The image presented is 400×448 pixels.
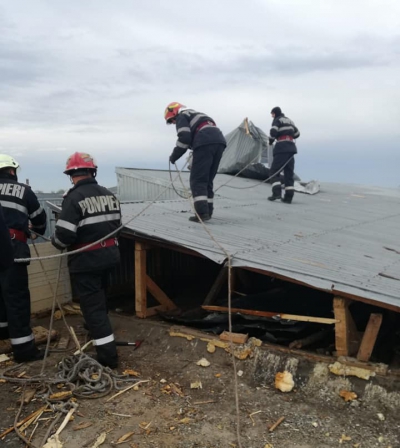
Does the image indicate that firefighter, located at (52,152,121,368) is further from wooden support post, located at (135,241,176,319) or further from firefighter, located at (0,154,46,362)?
wooden support post, located at (135,241,176,319)

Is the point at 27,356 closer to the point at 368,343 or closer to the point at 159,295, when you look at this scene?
the point at 159,295

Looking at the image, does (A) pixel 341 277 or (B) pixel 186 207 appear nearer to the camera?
(A) pixel 341 277

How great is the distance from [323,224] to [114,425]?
15.5ft

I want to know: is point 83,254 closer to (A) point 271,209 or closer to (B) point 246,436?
(B) point 246,436

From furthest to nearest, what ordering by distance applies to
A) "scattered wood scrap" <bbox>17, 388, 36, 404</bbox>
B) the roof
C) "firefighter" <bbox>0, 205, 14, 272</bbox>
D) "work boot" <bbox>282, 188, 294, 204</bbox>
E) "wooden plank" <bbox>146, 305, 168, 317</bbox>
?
"work boot" <bbox>282, 188, 294, 204</bbox>, "wooden plank" <bbox>146, 305, 168, 317</bbox>, the roof, "scattered wood scrap" <bbox>17, 388, 36, 404</bbox>, "firefighter" <bbox>0, 205, 14, 272</bbox>

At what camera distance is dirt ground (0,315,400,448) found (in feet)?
10.4

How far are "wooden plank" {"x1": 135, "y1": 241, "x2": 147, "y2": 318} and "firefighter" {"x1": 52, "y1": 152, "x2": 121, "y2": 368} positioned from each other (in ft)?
3.09

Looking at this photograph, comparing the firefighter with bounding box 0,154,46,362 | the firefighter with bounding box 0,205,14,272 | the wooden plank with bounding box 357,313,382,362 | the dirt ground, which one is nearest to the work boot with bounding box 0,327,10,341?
the firefighter with bounding box 0,154,46,362

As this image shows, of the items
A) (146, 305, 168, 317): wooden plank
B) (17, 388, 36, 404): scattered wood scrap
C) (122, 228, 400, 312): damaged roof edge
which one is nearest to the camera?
(17, 388, 36, 404): scattered wood scrap

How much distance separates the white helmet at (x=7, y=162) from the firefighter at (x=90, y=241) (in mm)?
605

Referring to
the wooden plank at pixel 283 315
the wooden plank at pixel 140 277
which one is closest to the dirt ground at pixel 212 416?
the wooden plank at pixel 283 315

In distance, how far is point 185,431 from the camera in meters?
3.29

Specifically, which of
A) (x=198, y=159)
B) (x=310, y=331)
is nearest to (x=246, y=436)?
(x=310, y=331)

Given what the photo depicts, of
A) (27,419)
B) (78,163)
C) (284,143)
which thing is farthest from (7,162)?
(284,143)
